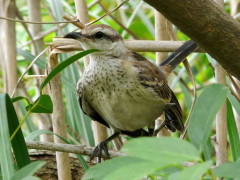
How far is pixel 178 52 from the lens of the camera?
272 centimetres

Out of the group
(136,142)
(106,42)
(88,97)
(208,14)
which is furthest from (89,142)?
(136,142)

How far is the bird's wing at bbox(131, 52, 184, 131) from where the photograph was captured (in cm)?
284

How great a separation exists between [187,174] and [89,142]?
2.17 m

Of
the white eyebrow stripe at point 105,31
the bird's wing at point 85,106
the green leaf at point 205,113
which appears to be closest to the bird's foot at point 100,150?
the bird's wing at point 85,106

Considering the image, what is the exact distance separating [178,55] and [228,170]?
6.10ft

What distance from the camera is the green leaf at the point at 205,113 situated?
1.02 meters

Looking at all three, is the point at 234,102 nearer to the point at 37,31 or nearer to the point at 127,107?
the point at 127,107

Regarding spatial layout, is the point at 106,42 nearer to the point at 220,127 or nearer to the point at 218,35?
the point at 220,127

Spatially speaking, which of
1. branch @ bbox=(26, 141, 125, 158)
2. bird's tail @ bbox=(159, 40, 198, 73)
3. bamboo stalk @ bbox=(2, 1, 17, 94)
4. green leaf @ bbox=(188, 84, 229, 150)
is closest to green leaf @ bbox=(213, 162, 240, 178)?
green leaf @ bbox=(188, 84, 229, 150)

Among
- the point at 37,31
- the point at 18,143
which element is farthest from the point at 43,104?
the point at 37,31

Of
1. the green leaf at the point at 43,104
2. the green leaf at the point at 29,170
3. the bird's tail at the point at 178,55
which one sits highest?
the bird's tail at the point at 178,55

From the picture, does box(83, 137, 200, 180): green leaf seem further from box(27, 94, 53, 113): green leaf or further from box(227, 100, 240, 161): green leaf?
box(227, 100, 240, 161): green leaf

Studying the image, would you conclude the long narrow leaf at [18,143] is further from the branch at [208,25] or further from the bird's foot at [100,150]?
the branch at [208,25]

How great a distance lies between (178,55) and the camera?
2801mm
